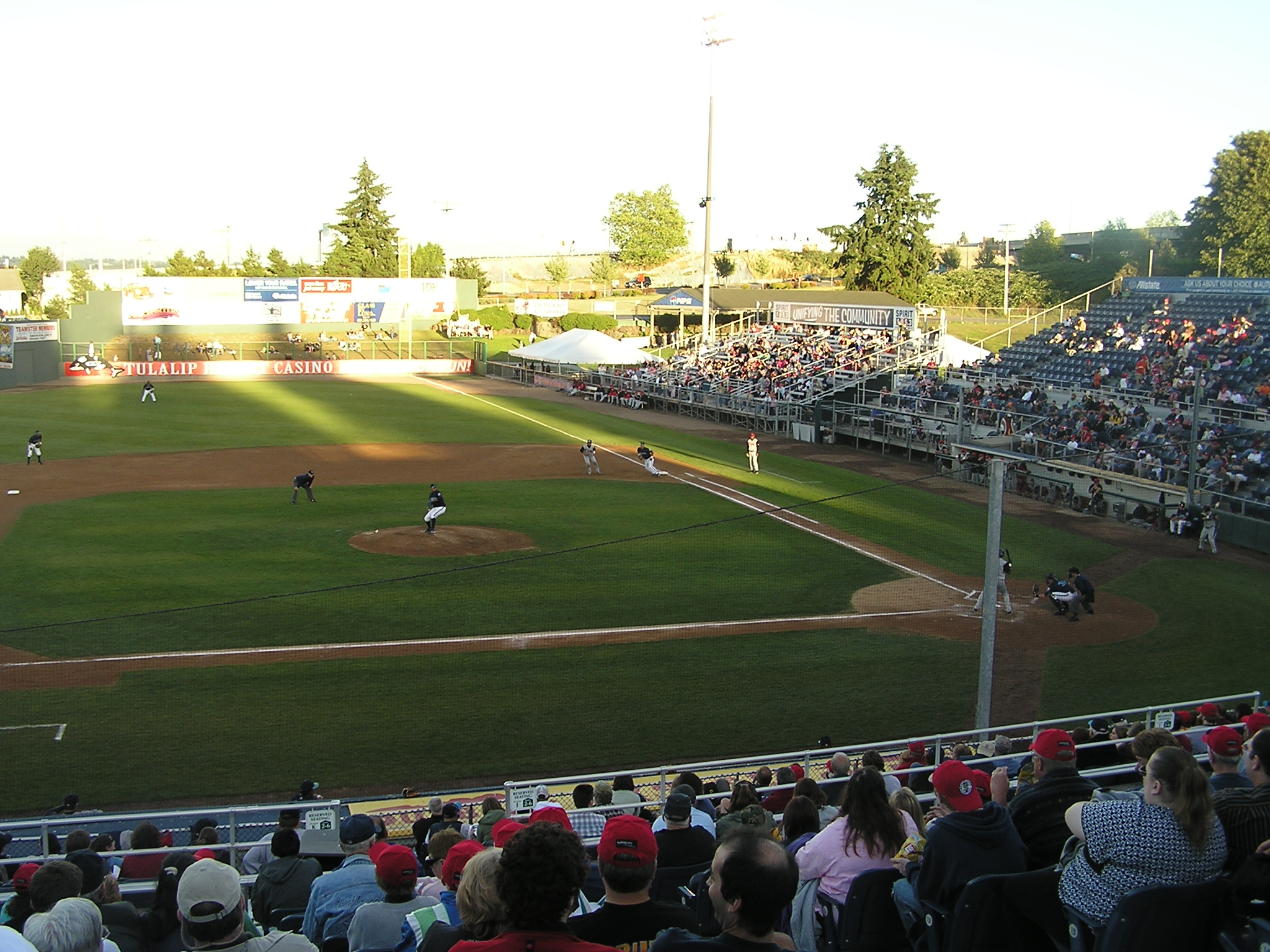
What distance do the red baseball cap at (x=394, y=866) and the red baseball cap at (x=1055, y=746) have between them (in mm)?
3351

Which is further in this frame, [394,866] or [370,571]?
[370,571]

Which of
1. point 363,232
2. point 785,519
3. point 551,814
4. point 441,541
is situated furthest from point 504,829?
point 363,232

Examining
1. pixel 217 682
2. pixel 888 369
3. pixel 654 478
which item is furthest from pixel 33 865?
pixel 888 369

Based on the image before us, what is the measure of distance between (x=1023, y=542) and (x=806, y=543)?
5552mm

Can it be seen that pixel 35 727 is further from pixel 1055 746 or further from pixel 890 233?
pixel 890 233

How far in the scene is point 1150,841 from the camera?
434 centimetres

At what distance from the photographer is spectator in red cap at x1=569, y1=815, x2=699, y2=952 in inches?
163

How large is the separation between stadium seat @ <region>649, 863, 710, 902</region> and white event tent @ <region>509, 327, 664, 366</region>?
47.9 m

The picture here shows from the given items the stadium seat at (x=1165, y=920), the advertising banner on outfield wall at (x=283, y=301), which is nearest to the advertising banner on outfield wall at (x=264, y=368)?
the advertising banner on outfield wall at (x=283, y=301)

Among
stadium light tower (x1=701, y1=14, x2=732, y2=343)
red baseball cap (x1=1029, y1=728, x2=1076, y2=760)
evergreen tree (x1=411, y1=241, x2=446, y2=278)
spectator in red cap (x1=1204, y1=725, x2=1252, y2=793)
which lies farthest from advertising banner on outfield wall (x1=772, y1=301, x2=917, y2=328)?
evergreen tree (x1=411, y1=241, x2=446, y2=278)

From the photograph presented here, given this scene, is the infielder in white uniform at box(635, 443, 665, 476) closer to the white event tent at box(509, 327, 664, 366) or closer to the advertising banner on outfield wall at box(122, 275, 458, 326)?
the white event tent at box(509, 327, 664, 366)

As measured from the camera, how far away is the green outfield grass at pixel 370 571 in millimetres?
20781

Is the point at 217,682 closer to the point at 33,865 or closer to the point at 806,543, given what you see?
the point at 33,865

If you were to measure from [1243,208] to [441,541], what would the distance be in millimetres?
55747
